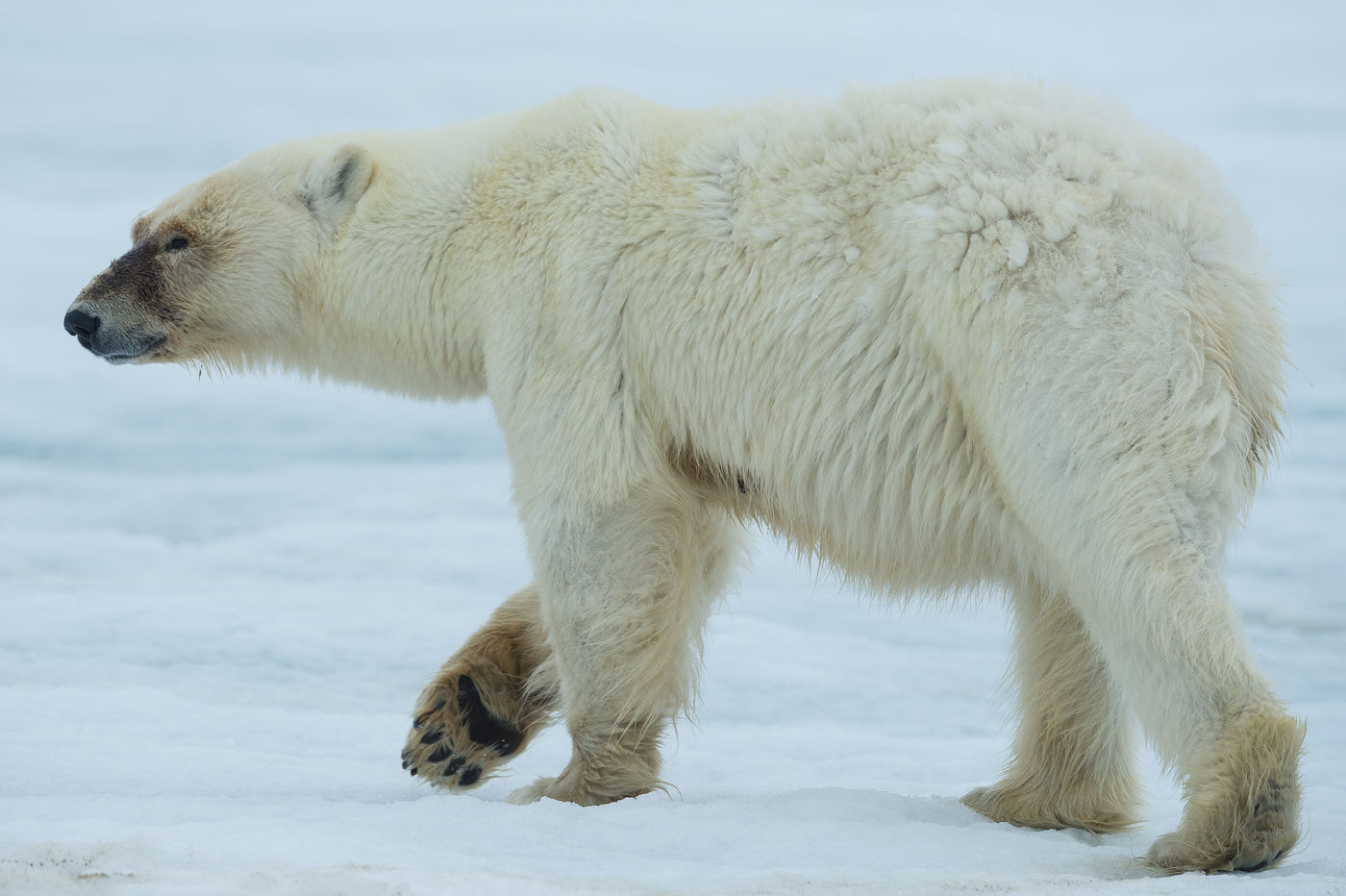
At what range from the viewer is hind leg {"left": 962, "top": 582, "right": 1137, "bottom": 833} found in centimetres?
340

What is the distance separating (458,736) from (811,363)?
146 cm

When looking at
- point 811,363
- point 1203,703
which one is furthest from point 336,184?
point 1203,703

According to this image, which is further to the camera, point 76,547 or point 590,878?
point 76,547

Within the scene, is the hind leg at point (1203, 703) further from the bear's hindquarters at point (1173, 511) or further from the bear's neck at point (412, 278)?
the bear's neck at point (412, 278)

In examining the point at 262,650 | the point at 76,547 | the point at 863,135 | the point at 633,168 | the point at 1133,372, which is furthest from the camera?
the point at 76,547

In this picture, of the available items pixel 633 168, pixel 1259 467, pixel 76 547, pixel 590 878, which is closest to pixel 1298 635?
pixel 1259 467

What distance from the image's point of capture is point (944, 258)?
287 centimetres

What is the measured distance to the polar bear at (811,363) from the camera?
266 centimetres

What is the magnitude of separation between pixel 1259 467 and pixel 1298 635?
3796 millimetres

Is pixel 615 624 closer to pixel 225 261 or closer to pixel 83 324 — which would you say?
pixel 225 261

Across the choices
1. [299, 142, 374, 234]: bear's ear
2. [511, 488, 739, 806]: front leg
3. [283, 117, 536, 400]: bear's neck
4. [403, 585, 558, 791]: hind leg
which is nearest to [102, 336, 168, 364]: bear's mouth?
[283, 117, 536, 400]: bear's neck

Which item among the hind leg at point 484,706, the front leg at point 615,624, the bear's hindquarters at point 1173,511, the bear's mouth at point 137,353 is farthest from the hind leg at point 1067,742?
the bear's mouth at point 137,353

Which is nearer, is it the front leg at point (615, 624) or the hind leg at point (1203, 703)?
the hind leg at point (1203, 703)

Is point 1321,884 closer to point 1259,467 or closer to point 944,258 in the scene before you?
point 1259,467
